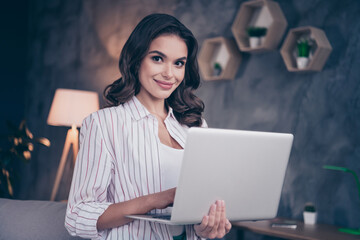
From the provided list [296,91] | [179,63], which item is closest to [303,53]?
[296,91]

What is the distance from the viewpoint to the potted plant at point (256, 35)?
3.16 metres

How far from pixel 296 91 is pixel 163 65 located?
1.75 metres

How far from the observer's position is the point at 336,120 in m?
2.83

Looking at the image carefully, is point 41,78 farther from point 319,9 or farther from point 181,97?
point 181,97

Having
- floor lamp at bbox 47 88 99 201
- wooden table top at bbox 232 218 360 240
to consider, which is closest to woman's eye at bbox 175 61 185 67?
wooden table top at bbox 232 218 360 240

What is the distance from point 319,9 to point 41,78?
3.40 metres

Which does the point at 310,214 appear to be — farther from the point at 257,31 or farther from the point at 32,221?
the point at 32,221

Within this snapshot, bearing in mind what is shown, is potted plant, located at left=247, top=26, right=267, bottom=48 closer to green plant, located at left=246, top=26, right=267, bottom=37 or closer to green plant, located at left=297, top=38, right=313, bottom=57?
green plant, located at left=246, top=26, right=267, bottom=37

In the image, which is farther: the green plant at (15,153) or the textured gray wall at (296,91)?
the green plant at (15,153)

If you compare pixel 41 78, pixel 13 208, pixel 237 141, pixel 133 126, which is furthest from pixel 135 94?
pixel 41 78

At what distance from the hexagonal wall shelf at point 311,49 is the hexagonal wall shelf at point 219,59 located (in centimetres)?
46

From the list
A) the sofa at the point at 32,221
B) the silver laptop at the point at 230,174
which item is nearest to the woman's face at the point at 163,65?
the silver laptop at the point at 230,174

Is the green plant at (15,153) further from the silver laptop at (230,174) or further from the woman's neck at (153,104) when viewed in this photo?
the silver laptop at (230,174)

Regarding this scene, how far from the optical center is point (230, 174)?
49.8 inches
